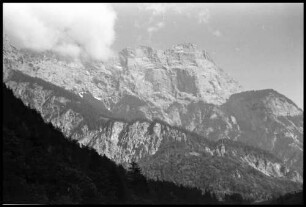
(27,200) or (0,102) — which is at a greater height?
(0,102)

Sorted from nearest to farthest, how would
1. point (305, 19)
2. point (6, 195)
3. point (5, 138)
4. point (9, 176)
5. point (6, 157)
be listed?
point (305, 19), point (6, 195), point (9, 176), point (6, 157), point (5, 138)

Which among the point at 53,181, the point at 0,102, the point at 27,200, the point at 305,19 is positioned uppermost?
the point at 0,102

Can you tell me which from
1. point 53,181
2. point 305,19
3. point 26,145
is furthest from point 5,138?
point 305,19

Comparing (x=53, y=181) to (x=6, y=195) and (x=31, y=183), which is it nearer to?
A: (x=31, y=183)

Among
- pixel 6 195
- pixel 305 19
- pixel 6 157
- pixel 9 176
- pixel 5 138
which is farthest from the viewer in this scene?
pixel 5 138

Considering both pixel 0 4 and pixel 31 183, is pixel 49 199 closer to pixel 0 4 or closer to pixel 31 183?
pixel 31 183

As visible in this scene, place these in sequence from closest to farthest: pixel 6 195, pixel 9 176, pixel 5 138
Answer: pixel 6 195 → pixel 9 176 → pixel 5 138

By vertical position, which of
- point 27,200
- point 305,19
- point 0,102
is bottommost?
point 27,200

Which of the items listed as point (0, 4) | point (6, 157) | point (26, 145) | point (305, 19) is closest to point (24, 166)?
point (6, 157)

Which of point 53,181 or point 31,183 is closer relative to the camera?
point 31,183
